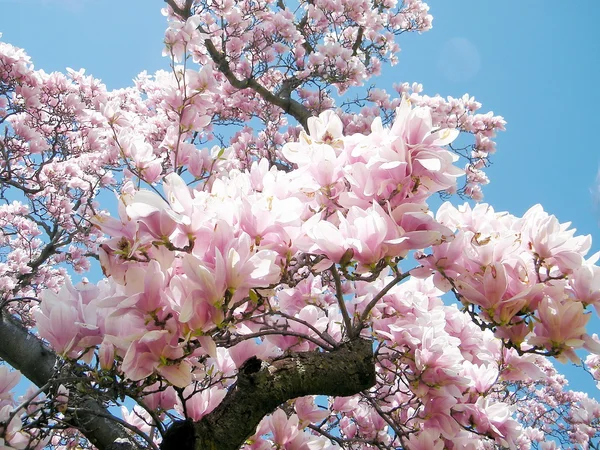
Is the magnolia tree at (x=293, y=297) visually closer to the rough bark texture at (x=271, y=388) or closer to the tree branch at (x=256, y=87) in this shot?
the rough bark texture at (x=271, y=388)

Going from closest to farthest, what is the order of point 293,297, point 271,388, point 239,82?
point 271,388 < point 293,297 < point 239,82

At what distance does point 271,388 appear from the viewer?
1.29 m

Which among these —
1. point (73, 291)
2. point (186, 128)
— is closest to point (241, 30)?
point (186, 128)

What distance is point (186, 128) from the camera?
2.20 metres

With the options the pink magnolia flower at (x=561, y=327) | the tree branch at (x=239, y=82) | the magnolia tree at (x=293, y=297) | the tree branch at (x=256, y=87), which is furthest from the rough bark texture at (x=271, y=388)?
the tree branch at (x=256, y=87)

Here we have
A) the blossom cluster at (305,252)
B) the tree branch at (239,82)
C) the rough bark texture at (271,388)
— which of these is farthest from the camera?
the tree branch at (239,82)

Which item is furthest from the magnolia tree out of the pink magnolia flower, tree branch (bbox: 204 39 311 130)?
tree branch (bbox: 204 39 311 130)

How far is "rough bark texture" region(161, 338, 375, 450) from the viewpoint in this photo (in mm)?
1228

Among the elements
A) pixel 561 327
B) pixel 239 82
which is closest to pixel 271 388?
pixel 561 327

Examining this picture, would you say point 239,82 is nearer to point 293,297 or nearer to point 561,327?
point 293,297

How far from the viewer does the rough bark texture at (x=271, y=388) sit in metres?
1.23

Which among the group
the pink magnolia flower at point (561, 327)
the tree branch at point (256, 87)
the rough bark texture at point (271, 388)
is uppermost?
the tree branch at point (256, 87)

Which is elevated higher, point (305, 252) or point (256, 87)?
point (256, 87)

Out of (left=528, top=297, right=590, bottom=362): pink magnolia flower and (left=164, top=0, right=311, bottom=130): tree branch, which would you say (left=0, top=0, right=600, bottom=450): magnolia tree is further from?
(left=164, top=0, right=311, bottom=130): tree branch
